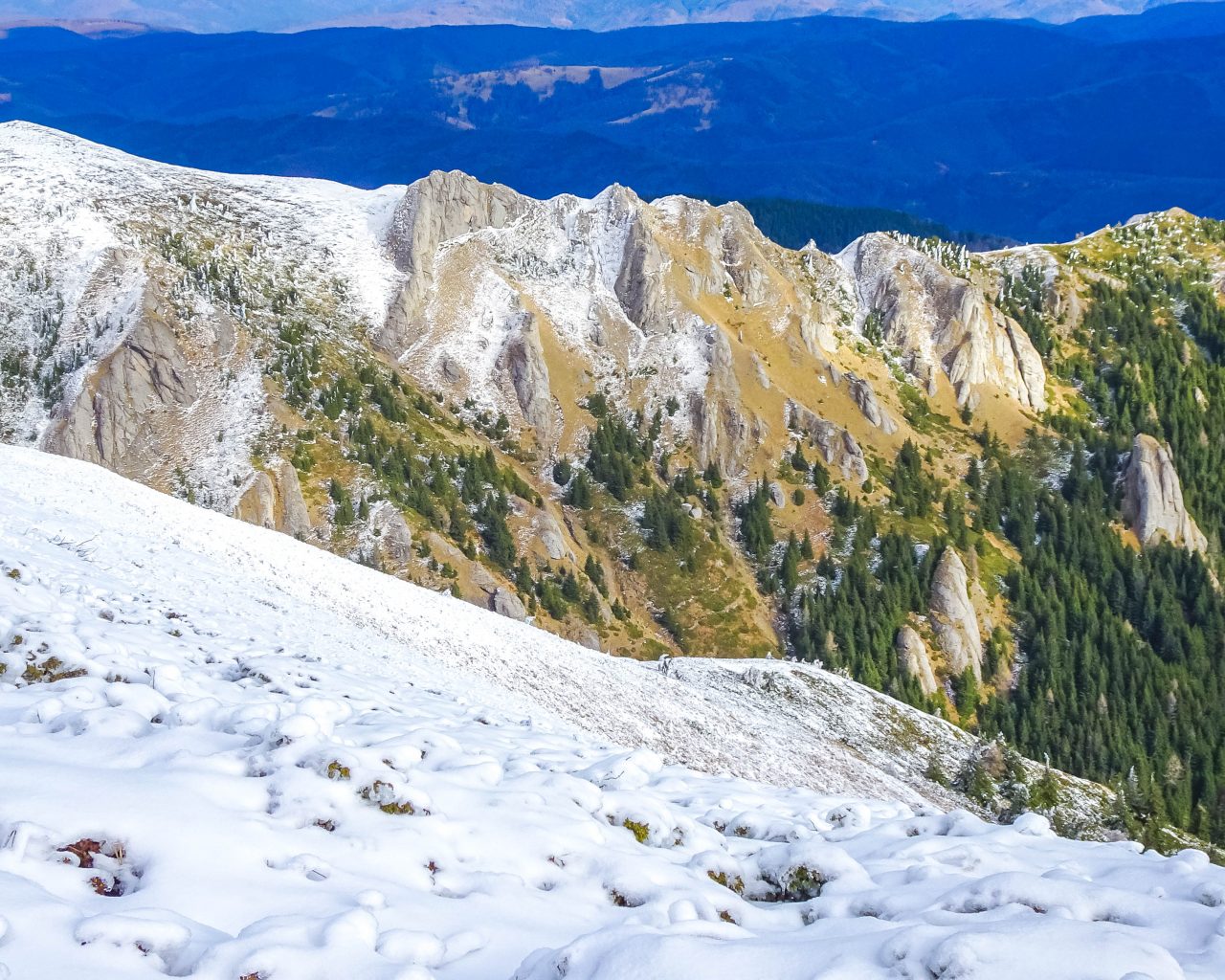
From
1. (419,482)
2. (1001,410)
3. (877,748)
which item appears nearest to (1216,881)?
(877,748)

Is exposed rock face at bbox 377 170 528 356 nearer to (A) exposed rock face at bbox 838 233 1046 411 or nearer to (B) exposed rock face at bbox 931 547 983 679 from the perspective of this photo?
(A) exposed rock face at bbox 838 233 1046 411

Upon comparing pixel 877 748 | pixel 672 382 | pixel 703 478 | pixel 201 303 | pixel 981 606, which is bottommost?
pixel 981 606

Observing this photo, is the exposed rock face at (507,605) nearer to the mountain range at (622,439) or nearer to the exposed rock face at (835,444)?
the mountain range at (622,439)

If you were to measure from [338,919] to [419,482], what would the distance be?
386 ft

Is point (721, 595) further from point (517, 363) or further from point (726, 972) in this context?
point (726, 972)

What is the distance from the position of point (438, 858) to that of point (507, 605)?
102 m

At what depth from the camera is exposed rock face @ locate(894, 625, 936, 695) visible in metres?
132

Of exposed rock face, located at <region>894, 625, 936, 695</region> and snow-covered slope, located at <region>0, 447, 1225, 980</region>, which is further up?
snow-covered slope, located at <region>0, 447, 1225, 980</region>

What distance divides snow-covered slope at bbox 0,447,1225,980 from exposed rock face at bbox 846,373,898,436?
15225 cm

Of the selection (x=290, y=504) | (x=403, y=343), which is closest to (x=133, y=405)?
(x=290, y=504)

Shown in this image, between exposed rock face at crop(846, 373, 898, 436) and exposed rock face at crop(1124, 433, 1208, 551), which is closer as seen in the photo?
exposed rock face at crop(846, 373, 898, 436)

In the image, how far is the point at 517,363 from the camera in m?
147

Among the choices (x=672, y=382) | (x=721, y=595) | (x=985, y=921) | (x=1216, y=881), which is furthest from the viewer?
(x=672, y=382)

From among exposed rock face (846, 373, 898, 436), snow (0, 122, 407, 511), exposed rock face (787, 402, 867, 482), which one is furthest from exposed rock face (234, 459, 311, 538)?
exposed rock face (846, 373, 898, 436)
